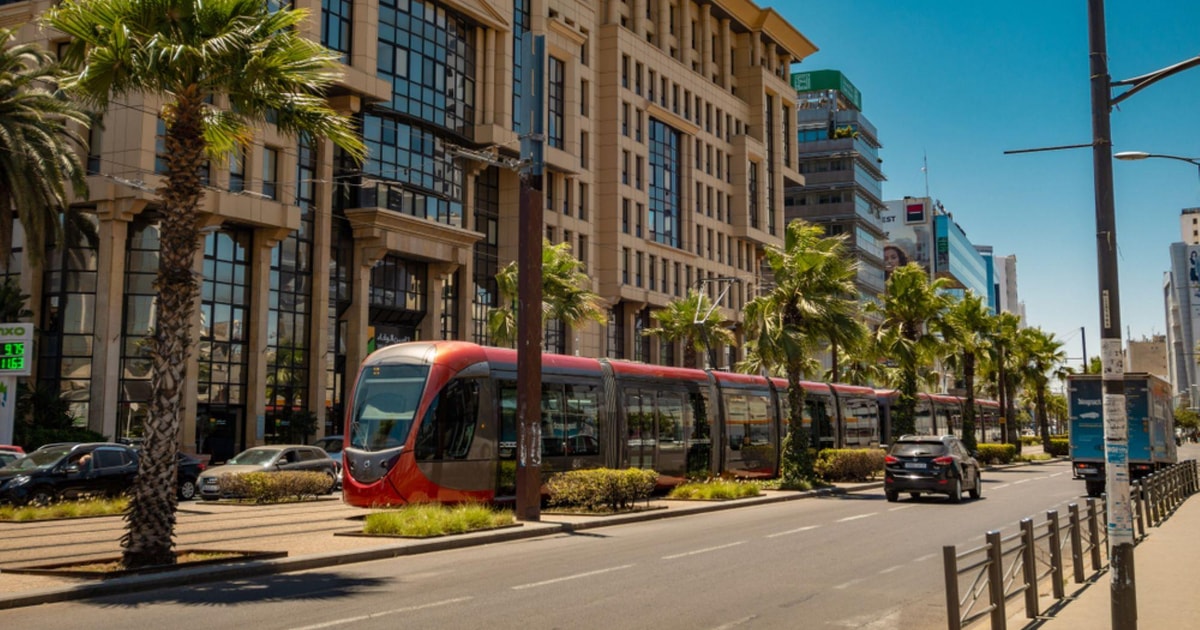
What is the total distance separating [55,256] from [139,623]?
3555cm

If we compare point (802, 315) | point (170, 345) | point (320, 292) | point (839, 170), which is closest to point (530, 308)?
point (170, 345)

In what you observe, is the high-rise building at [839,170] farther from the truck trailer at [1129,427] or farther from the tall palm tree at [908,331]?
the truck trailer at [1129,427]

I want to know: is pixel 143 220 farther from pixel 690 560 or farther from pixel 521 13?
pixel 690 560

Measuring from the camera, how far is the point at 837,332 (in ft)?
108

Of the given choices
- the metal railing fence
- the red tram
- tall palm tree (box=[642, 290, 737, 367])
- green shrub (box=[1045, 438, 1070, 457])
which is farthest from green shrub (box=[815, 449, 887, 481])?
green shrub (box=[1045, 438, 1070, 457])

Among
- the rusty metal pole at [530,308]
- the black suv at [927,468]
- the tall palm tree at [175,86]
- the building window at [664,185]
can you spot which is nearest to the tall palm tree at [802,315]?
the black suv at [927,468]

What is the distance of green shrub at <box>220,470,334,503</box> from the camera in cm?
2627

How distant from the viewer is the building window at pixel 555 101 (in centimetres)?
6088

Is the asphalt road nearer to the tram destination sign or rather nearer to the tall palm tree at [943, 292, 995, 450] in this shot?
the tram destination sign

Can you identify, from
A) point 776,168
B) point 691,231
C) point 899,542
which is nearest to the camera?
point 899,542

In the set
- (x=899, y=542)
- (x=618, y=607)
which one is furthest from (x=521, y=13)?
(x=618, y=607)

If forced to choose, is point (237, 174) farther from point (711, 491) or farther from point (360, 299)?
point (711, 491)

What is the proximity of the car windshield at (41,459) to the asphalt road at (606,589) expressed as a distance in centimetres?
1267

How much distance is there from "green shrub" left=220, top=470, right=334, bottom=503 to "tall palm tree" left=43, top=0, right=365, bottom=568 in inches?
485
